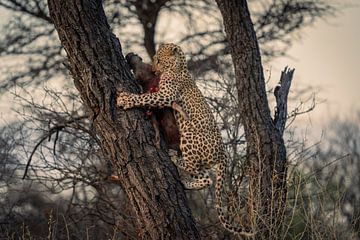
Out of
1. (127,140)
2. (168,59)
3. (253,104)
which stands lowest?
(127,140)

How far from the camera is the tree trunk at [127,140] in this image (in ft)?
15.3

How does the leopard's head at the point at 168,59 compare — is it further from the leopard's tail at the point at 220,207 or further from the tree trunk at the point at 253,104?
the tree trunk at the point at 253,104

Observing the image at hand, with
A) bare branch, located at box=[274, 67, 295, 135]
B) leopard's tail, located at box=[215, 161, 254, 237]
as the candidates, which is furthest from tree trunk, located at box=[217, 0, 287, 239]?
leopard's tail, located at box=[215, 161, 254, 237]

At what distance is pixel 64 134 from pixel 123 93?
580cm

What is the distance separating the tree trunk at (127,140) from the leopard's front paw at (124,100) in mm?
47

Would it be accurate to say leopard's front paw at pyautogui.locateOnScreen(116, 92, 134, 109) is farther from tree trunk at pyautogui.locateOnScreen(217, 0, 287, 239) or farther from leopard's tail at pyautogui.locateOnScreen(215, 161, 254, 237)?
tree trunk at pyautogui.locateOnScreen(217, 0, 287, 239)

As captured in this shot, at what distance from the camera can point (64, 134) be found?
10328 millimetres

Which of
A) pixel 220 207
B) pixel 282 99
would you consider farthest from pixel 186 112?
pixel 282 99

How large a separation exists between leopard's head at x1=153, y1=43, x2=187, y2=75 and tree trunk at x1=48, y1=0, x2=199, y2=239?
0.86 feet

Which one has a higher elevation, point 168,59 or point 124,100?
point 168,59

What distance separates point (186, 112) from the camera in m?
4.78

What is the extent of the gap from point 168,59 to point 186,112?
1.34 feet

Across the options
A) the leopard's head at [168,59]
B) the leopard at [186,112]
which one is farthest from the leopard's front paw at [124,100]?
the leopard's head at [168,59]

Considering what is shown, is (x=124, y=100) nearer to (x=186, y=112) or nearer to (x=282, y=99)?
(x=186, y=112)
